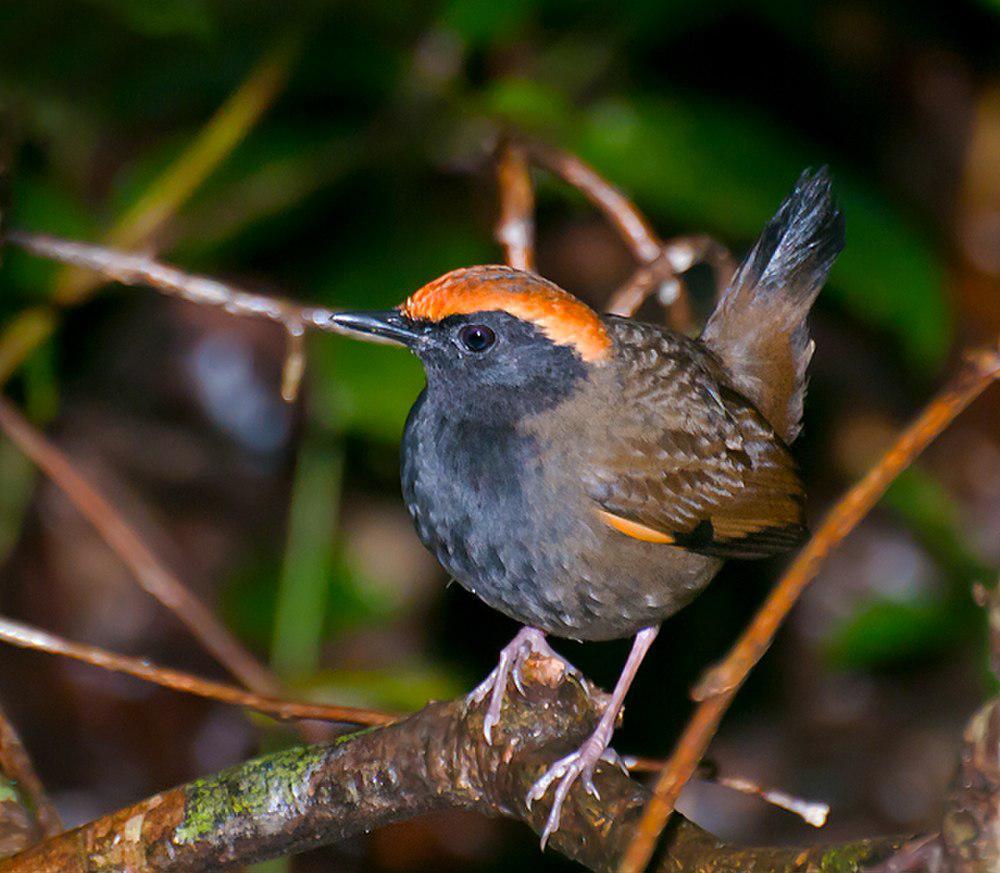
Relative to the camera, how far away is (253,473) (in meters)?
7.03

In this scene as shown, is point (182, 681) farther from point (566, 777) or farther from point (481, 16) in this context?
point (481, 16)

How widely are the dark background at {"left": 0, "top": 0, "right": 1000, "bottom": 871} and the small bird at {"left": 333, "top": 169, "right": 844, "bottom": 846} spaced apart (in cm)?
111

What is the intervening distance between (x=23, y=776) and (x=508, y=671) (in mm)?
1161

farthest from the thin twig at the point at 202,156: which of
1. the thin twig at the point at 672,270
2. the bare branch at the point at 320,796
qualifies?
the bare branch at the point at 320,796

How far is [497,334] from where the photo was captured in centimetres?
367

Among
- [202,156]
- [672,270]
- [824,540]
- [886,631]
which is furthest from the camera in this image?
[886,631]

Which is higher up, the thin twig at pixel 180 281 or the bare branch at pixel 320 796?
the thin twig at pixel 180 281

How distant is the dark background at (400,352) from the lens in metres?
5.02

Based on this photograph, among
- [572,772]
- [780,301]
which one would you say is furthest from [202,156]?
[572,772]

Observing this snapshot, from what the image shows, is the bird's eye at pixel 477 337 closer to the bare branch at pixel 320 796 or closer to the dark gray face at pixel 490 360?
the dark gray face at pixel 490 360

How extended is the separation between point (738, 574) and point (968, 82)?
3494 mm

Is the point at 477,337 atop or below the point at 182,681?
atop

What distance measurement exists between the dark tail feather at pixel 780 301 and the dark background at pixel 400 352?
1.68 ft

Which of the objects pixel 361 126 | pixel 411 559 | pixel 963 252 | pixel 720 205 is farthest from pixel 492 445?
pixel 963 252
